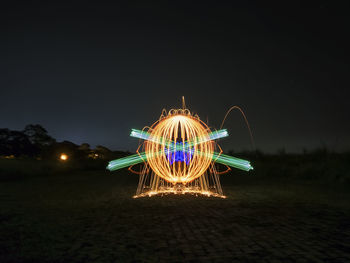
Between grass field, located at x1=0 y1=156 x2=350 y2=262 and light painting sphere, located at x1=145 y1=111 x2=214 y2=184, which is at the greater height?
light painting sphere, located at x1=145 y1=111 x2=214 y2=184

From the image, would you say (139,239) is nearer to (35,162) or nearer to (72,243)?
(72,243)

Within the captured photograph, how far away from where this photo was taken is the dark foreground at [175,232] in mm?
4399

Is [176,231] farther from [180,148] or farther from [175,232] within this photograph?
[180,148]

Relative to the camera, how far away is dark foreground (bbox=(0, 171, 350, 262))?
4.40 metres

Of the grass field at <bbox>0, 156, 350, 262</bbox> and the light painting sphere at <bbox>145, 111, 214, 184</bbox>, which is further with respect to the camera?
the light painting sphere at <bbox>145, 111, 214, 184</bbox>

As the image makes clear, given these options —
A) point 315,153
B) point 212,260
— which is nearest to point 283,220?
point 212,260

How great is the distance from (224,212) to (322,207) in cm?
296

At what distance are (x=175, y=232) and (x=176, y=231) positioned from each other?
8 cm

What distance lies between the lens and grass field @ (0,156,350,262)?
14.5ft

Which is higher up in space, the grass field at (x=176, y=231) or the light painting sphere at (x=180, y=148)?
the light painting sphere at (x=180, y=148)

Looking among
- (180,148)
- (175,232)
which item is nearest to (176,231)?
(175,232)

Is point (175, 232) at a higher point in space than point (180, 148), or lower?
lower

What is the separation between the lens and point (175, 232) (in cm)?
574

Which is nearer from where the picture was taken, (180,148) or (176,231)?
(176,231)
